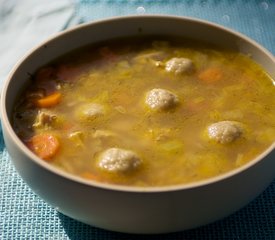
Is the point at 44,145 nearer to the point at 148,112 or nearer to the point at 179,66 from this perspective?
the point at 148,112

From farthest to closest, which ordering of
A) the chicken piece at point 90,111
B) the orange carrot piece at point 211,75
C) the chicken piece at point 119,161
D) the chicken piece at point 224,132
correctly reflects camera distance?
the orange carrot piece at point 211,75 → the chicken piece at point 90,111 → the chicken piece at point 224,132 → the chicken piece at point 119,161

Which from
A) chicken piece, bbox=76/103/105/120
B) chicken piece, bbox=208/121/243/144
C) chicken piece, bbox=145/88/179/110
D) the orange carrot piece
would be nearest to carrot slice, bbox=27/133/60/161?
chicken piece, bbox=76/103/105/120

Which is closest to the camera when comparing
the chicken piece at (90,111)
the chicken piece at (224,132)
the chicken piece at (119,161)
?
the chicken piece at (119,161)

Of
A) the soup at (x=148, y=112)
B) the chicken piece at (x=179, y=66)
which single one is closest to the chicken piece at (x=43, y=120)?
the soup at (x=148, y=112)

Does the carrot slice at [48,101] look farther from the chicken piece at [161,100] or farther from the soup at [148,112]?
the chicken piece at [161,100]

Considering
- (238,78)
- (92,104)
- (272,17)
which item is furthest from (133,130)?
(272,17)

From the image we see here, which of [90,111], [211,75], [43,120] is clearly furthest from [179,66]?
[43,120]

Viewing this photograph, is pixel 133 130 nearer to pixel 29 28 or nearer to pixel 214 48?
pixel 214 48
